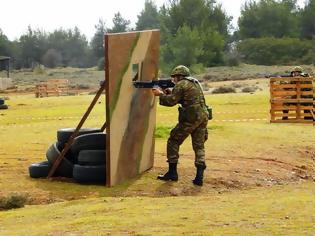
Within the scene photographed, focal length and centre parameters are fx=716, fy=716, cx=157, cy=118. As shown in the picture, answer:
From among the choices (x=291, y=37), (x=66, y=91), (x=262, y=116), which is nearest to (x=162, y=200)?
(x=262, y=116)

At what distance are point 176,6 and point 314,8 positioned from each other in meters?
20.4

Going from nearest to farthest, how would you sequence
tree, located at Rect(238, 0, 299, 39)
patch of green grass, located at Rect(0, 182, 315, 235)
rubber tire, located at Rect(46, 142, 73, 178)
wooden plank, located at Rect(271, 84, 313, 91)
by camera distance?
patch of green grass, located at Rect(0, 182, 315, 235) < rubber tire, located at Rect(46, 142, 73, 178) < wooden plank, located at Rect(271, 84, 313, 91) < tree, located at Rect(238, 0, 299, 39)

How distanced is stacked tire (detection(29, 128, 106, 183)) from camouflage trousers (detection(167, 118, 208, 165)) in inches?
45.3

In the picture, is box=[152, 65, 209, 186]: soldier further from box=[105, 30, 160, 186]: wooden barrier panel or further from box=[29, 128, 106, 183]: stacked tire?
box=[29, 128, 106, 183]: stacked tire

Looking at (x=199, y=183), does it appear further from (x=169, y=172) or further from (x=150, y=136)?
(x=150, y=136)

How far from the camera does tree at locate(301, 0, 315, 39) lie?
93.8 meters

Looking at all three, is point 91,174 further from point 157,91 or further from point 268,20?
point 268,20

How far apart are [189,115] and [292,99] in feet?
39.0

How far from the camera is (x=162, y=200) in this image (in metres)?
10.5

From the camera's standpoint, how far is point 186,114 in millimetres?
11859

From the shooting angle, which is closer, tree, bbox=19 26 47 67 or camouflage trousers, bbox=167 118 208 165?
camouflage trousers, bbox=167 118 208 165

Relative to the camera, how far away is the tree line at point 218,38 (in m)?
76.4

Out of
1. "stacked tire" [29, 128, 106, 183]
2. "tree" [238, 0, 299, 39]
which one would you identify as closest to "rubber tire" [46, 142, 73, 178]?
"stacked tire" [29, 128, 106, 183]

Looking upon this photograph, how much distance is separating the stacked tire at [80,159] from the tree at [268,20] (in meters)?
82.7
